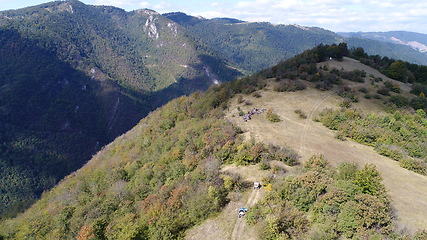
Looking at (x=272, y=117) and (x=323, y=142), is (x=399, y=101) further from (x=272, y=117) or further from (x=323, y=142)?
(x=272, y=117)

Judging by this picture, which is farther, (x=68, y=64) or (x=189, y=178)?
(x=68, y=64)

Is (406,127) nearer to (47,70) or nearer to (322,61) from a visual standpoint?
(322,61)

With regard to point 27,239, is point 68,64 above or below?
above

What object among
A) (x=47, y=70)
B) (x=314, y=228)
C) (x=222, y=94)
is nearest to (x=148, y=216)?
(x=314, y=228)

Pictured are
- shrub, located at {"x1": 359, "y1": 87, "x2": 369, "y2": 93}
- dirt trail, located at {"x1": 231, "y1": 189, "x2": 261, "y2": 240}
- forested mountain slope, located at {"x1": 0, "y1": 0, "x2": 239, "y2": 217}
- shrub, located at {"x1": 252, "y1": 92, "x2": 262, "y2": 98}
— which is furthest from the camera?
forested mountain slope, located at {"x1": 0, "y1": 0, "x2": 239, "y2": 217}

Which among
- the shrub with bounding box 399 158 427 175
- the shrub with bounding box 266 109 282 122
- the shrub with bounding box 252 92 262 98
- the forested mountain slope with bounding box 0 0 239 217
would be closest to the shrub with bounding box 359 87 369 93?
the shrub with bounding box 252 92 262 98

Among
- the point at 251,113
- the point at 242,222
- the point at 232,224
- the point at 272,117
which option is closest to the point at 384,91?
the point at 272,117

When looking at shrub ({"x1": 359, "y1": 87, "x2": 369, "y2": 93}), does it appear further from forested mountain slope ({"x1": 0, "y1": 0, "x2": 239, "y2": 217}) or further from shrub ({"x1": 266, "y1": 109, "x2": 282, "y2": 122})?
forested mountain slope ({"x1": 0, "y1": 0, "x2": 239, "y2": 217})

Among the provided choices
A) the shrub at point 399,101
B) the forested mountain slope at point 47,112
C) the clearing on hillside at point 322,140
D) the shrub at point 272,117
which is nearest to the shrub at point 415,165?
the clearing on hillside at point 322,140

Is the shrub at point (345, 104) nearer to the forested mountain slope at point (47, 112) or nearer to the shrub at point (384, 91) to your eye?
the shrub at point (384, 91)
